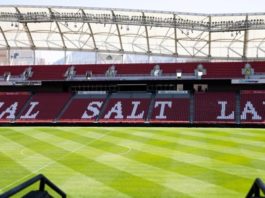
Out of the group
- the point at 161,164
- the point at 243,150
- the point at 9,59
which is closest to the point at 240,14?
the point at 243,150

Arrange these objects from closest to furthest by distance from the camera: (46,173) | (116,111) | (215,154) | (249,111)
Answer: (46,173) < (215,154) < (249,111) < (116,111)

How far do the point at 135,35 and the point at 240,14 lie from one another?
1263 cm

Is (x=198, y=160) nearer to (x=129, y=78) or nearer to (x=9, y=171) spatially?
(x=9, y=171)

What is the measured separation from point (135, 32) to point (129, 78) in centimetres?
559

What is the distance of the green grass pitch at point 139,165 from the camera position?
12.3m

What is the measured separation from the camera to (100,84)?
43.8 meters

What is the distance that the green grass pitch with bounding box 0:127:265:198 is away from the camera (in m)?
12.3

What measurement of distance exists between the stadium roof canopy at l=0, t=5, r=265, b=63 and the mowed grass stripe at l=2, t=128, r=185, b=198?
70.8ft

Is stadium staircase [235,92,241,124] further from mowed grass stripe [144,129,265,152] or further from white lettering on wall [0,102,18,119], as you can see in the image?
Answer: white lettering on wall [0,102,18,119]

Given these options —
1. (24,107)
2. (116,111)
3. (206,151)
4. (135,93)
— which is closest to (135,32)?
(135,93)

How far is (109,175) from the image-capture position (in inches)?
559

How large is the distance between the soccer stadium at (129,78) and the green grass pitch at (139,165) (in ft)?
1.74

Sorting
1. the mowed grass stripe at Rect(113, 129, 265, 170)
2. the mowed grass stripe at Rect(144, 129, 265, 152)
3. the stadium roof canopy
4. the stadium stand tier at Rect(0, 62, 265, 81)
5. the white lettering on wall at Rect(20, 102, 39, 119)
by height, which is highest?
the stadium roof canopy

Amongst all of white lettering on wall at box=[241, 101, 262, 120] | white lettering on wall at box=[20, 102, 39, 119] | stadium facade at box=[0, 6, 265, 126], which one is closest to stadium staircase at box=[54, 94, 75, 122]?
stadium facade at box=[0, 6, 265, 126]
